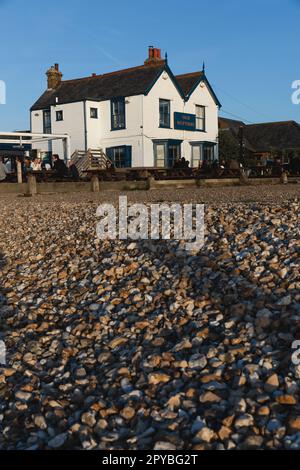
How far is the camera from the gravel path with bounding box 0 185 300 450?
338 centimetres

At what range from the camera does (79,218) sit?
32.8 feet

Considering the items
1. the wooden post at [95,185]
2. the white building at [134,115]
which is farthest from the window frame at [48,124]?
the wooden post at [95,185]

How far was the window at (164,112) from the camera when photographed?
31.1 m

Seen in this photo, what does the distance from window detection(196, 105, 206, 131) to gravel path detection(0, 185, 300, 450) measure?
27507 mm

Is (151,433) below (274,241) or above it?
below

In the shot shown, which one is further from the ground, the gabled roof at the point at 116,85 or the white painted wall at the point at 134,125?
the gabled roof at the point at 116,85

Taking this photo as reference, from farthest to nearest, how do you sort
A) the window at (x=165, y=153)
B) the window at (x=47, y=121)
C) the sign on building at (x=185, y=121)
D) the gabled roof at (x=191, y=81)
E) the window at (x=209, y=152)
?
the window at (x=209, y=152) < the window at (x=47, y=121) < the gabled roof at (x=191, y=81) < the sign on building at (x=185, y=121) < the window at (x=165, y=153)

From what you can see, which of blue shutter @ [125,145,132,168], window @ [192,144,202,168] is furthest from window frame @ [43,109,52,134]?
window @ [192,144,202,168]

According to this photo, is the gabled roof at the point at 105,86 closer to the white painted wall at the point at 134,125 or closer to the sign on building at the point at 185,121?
the white painted wall at the point at 134,125

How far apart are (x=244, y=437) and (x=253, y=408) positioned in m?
0.27

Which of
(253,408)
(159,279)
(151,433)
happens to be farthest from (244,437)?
(159,279)

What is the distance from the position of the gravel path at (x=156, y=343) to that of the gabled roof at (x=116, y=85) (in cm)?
2469

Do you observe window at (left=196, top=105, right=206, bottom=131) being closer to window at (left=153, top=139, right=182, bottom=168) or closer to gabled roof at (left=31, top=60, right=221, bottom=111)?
gabled roof at (left=31, top=60, right=221, bottom=111)

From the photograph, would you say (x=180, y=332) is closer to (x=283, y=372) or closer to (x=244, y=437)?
(x=283, y=372)
